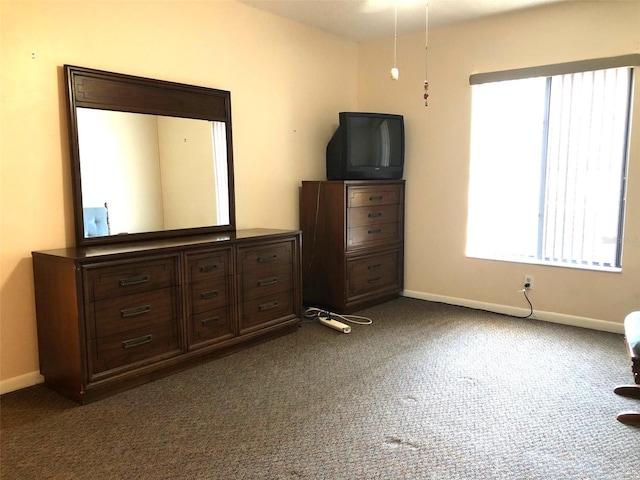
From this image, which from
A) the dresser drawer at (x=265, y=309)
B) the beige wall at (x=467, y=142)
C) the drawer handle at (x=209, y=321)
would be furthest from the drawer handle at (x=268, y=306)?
the beige wall at (x=467, y=142)

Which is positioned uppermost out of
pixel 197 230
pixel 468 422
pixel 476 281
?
pixel 197 230

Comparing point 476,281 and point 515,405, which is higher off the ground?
point 476,281

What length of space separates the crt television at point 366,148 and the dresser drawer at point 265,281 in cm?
110

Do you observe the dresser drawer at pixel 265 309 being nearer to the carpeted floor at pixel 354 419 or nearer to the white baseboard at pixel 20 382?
the carpeted floor at pixel 354 419

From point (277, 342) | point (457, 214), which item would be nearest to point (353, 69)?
point (457, 214)

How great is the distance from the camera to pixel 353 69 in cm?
473

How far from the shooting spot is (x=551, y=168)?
12.6ft

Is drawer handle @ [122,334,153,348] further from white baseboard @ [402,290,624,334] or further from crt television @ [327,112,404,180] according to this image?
white baseboard @ [402,290,624,334]

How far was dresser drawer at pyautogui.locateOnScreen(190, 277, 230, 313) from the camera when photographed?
2928 mm

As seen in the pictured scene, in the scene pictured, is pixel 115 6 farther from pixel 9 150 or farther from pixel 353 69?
pixel 353 69

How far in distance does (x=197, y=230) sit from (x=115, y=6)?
4.71ft

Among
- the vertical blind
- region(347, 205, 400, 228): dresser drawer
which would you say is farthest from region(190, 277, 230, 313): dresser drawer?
the vertical blind

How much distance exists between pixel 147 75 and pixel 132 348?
1.68 metres

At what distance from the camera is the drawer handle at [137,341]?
2613mm
